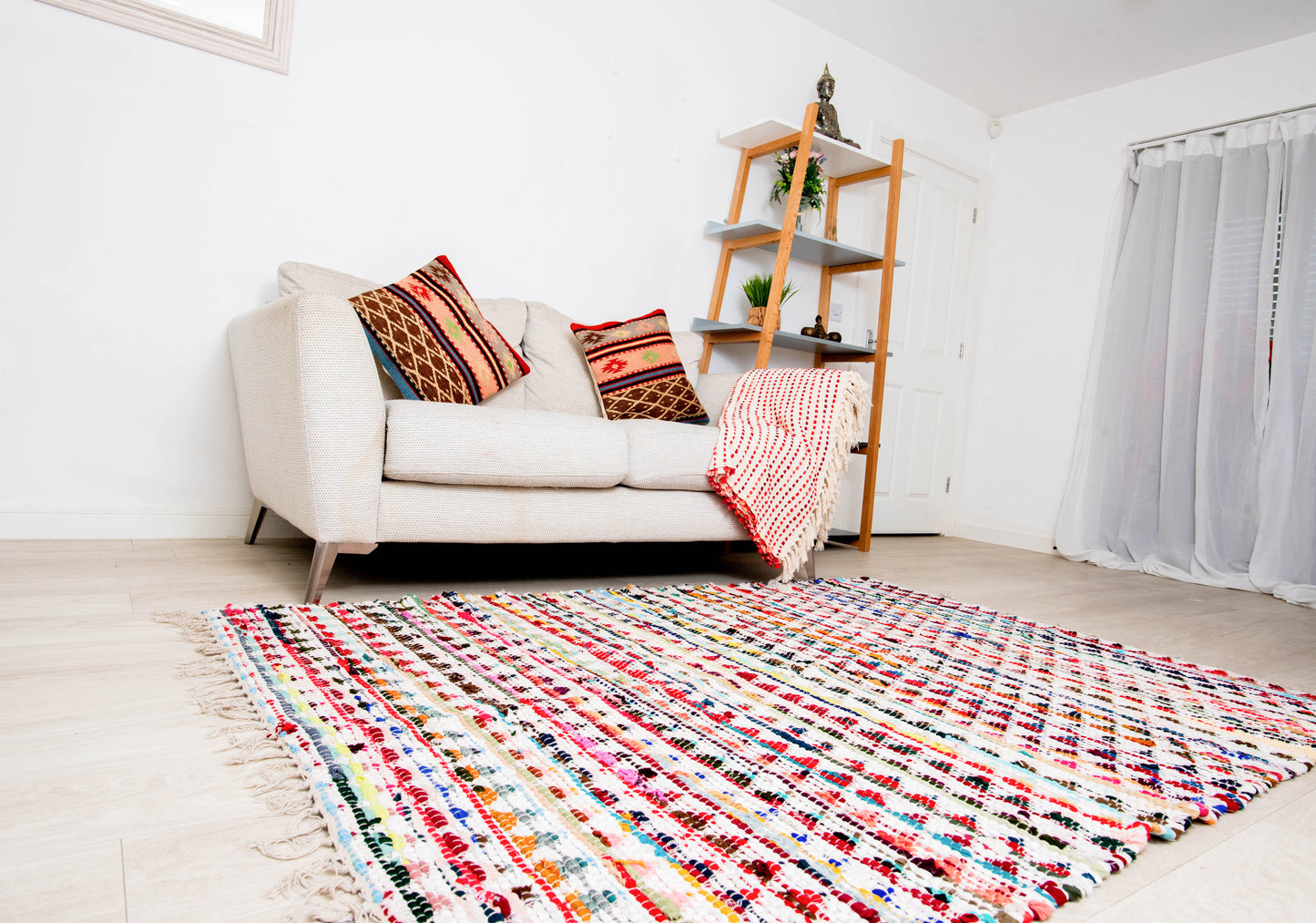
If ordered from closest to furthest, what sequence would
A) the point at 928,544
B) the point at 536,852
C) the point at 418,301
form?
the point at 536,852
the point at 418,301
the point at 928,544

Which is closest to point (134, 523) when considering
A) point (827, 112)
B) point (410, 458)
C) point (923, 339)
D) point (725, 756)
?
point (410, 458)

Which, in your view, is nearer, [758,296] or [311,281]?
[311,281]

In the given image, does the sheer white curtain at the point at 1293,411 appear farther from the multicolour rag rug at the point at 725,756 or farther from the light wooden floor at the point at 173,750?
the multicolour rag rug at the point at 725,756

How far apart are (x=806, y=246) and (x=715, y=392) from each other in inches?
43.8

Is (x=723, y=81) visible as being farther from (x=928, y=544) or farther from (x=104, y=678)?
(x=104, y=678)

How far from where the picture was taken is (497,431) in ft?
6.04

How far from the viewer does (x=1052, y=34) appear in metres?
3.56

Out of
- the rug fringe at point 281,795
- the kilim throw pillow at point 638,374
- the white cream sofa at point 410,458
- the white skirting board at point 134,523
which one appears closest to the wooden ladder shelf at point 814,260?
the kilim throw pillow at point 638,374

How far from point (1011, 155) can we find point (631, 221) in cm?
255

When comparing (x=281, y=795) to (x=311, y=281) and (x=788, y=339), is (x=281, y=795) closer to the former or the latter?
(x=311, y=281)

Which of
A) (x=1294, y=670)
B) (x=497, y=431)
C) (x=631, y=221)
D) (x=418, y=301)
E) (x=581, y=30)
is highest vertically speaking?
(x=581, y=30)

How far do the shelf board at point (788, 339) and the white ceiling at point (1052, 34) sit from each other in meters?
1.34

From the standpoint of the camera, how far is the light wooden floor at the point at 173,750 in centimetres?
73

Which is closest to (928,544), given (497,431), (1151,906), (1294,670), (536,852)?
(1294,670)
